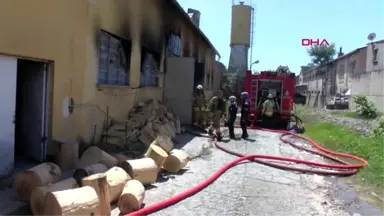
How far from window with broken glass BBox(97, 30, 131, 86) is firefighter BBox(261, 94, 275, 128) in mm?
7489

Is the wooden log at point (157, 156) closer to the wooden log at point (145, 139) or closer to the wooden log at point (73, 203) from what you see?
the wooden log at point (145, 139)

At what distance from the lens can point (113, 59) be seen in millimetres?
9688

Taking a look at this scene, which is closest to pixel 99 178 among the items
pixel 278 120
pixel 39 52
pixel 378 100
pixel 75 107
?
pixel 39 52

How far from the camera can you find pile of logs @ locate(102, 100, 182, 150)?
899 cm

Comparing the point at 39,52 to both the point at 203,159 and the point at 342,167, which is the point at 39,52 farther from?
the point at 342,167

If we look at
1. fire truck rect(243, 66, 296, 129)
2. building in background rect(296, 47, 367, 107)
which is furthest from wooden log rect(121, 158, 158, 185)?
building in background rect(296, 47, 367, 107)

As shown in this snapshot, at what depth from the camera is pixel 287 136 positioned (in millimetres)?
14234

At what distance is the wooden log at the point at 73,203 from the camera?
12.8 ft

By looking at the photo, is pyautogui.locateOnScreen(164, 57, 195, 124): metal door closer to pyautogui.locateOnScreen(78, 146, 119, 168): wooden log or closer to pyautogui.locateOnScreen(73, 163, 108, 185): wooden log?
pyautogui.locateOnScreen(78, 146, 119, 168): wooden log

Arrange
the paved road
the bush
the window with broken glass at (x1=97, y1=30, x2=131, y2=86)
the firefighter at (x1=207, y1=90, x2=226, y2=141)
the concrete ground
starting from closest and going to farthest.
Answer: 1. the concrete ground
2. the paved road
3. the window with broken glass at (x1=97, y1=30, x2=131, y2=86)
4. the firefighter at (x1=207, y1=90, x2=226, y2=141)
5. the bush

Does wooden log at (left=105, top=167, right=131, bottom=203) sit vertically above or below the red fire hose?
above

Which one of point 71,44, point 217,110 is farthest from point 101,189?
point 217,110

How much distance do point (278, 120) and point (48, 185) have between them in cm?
1317

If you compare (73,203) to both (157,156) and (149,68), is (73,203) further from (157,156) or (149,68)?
(149,68)
